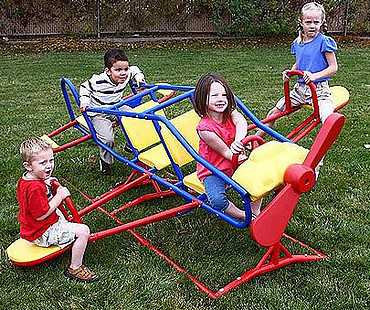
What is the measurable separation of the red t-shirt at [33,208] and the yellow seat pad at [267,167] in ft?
3.57

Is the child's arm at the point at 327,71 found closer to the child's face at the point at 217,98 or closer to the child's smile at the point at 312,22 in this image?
the child's smile at the point at 312,22

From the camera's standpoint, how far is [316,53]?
442 cm

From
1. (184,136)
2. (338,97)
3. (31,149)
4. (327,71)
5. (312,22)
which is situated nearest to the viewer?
(31,149)

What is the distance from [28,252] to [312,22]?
290 cm

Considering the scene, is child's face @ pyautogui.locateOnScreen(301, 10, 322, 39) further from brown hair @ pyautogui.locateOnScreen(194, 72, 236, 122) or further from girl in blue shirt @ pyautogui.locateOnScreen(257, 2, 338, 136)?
brown hair @ pyautogui.locateOnScreen(194, 72, 236, 122)

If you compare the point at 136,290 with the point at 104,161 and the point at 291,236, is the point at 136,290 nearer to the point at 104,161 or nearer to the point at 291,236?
the point at 291,236

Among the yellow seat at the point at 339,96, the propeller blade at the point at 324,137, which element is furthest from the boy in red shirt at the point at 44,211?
the yellow seat at the point at 339,96

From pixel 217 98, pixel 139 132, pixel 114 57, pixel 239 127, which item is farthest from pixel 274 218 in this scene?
pixel 114 57

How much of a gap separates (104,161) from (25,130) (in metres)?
1.83

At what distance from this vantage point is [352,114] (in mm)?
6484

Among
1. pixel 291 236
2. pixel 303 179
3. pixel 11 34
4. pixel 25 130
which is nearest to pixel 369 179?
A: pixel 291 236

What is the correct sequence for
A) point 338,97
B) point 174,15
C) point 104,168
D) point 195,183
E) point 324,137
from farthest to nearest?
point 174,15 < point 104,168 < point 338,97 < point 195,183 < point 324,137

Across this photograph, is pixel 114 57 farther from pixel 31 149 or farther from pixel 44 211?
pixel 44 211

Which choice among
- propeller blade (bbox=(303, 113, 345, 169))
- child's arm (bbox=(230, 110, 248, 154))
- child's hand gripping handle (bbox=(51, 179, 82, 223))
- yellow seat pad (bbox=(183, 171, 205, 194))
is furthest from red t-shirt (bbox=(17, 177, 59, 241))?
propeller blade (bbox=(303, 113, 345, 169))
